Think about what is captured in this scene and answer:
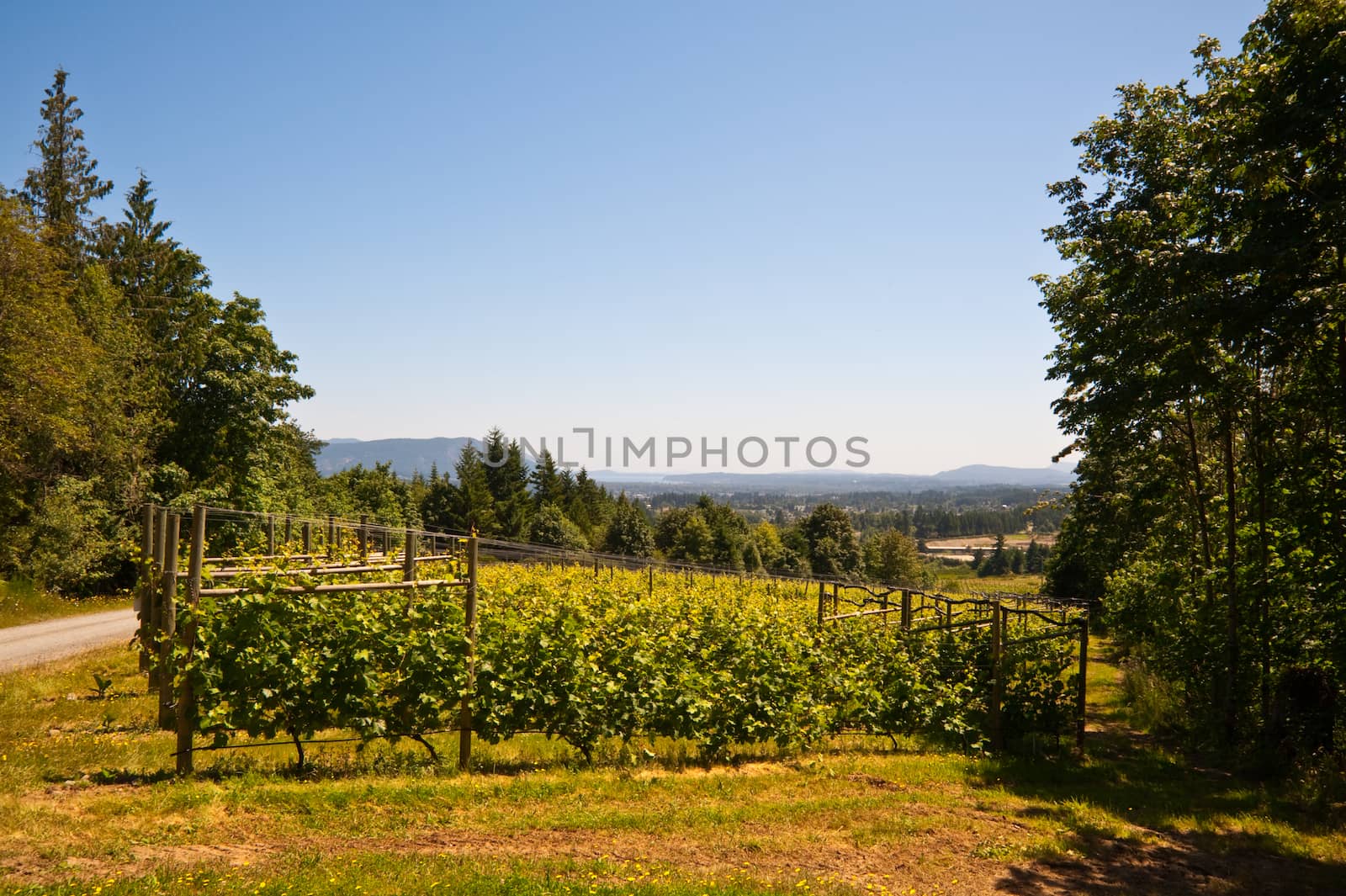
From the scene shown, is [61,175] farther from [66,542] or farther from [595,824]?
[595,824]

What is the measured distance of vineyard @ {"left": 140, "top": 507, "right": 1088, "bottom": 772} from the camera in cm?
640

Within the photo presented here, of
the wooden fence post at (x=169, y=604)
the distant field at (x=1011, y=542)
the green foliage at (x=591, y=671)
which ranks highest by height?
the wooden fence post at (x=169, y=604)

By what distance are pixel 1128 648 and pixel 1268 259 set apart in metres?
22.4

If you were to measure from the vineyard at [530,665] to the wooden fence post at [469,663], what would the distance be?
0.07ft

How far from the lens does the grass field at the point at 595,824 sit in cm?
462

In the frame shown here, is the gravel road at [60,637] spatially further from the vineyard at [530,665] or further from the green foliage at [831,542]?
the green foliage at [831,542]

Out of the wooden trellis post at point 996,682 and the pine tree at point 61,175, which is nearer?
the wooden trellis post at point 996,682

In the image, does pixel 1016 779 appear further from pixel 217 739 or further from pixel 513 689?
pixel 217 739

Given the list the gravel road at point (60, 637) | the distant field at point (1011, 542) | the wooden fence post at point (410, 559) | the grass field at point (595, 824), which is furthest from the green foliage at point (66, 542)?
the distant field at point (1011, 542)

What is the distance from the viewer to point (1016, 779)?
27.7 ft

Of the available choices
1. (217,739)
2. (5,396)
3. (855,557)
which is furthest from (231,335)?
(855,557)

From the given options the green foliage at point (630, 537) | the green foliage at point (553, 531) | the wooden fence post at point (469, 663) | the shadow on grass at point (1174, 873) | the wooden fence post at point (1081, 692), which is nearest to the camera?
the shadow on grass at point (1174, 873)

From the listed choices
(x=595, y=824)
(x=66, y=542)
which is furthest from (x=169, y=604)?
(x=66, y=542)

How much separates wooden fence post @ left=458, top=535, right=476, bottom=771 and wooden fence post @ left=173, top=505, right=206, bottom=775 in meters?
2.18
